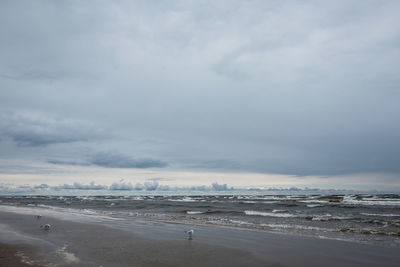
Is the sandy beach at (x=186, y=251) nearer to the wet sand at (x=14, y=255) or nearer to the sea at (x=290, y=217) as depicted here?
the wet sand at (x=14, y=255)

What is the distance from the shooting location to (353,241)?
16328mm

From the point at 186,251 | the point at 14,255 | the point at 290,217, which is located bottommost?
the point at 290,217

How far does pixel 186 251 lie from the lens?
13117mm

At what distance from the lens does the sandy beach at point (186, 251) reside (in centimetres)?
1115

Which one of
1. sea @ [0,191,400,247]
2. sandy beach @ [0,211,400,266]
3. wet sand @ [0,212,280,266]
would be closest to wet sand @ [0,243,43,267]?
sandy beach @ [0,211,400,266]

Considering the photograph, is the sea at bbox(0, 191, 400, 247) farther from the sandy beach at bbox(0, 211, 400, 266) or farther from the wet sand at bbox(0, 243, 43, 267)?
the wet sand at bbox(0, 243, 43, 267)

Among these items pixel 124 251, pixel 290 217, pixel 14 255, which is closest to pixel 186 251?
pixel 124 251

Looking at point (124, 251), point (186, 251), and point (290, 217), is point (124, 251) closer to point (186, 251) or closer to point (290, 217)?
point (186, 251)

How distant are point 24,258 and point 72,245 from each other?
3103 mm

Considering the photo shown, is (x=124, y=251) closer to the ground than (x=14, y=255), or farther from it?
closer to the ground

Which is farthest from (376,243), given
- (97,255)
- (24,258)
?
(24,258)

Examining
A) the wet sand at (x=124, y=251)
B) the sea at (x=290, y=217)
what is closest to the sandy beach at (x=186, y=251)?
the wet sand at (x=124, y=251)

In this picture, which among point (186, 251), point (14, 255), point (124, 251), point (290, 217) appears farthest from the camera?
point (290, 217)

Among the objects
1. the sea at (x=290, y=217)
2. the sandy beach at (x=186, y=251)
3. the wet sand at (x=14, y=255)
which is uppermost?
the wet sand at (x=14, y=255)
